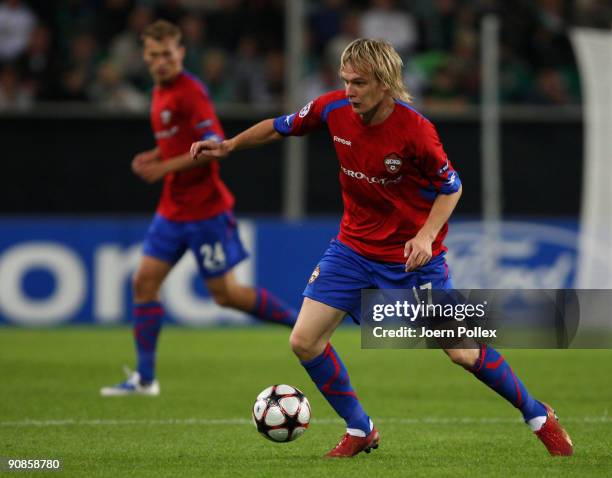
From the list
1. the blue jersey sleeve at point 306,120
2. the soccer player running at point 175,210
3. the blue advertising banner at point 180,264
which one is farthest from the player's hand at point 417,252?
the blue advertising banner at point 180,264

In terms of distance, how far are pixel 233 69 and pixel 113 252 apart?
8.96 feet

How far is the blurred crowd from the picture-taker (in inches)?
580

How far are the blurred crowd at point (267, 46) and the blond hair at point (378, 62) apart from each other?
870 centimetres

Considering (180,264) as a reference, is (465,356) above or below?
above

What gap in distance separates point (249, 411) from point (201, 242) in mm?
1547

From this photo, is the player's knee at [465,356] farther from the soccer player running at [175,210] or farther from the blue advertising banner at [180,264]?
the blue advertising banner at [180,264]

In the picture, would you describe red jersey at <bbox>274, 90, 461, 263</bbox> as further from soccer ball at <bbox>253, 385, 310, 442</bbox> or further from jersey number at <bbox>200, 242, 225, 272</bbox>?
jersey number at <bbox>200, 242, 225, 272</bbox>

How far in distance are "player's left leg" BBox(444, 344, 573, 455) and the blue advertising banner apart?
24.9 ft

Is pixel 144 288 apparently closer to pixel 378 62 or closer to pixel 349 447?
pixel 349 447

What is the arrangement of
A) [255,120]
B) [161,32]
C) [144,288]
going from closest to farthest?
[161,32]
[144,288]
[255,120]

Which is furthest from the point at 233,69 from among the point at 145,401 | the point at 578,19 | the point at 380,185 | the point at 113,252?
the point at 380,185

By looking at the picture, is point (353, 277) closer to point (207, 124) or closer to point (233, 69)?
point (207, 124)

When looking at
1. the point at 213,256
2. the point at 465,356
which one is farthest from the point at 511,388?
the point at 213,256

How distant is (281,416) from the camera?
20.6 feet
